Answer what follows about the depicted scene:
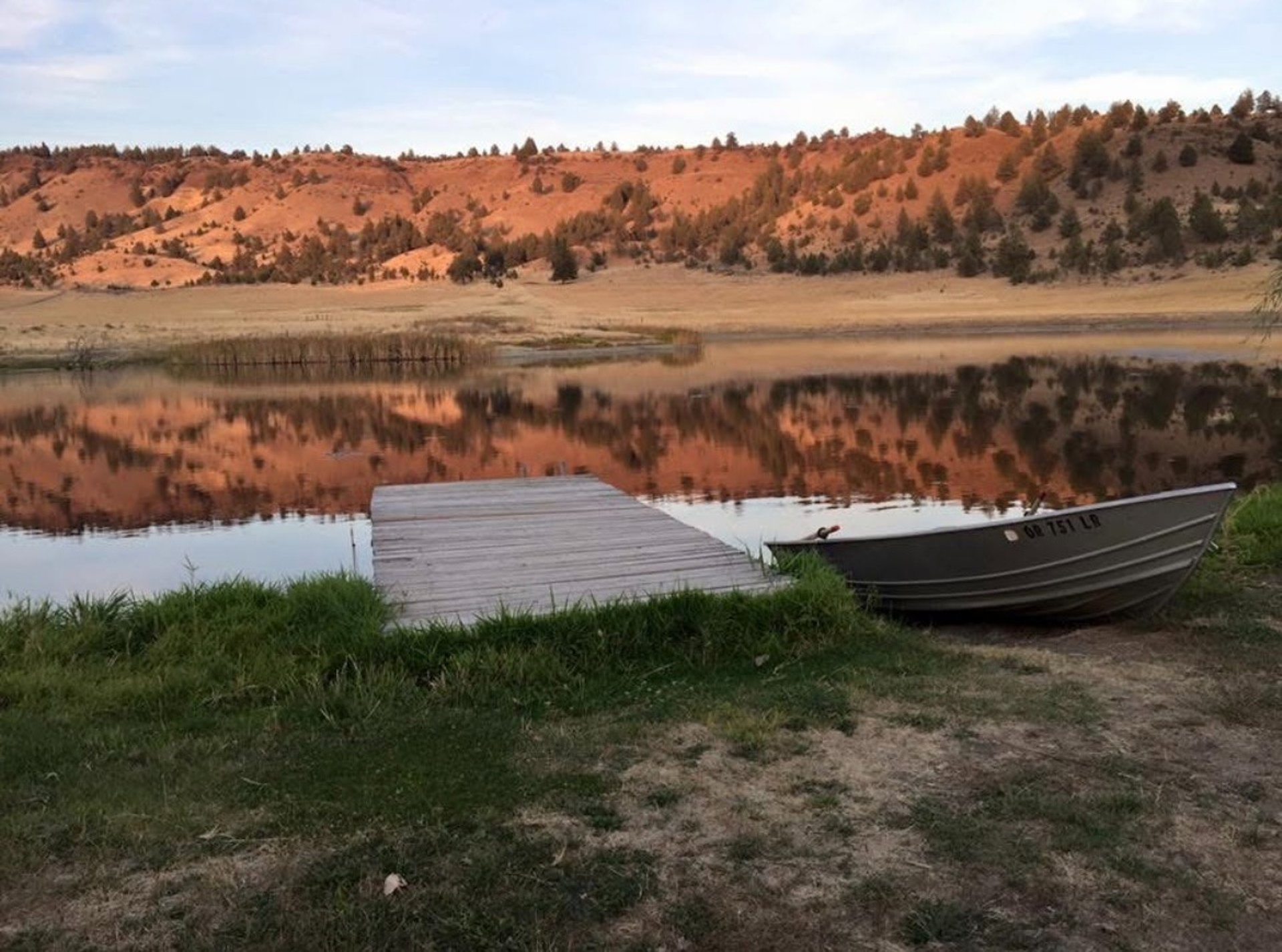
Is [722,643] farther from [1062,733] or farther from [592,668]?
[1062,733]

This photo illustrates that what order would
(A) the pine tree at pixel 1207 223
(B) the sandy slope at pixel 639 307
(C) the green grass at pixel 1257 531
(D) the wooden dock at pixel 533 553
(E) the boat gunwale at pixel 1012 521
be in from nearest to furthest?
(E) the boat gunwale at pixel 1012 521
(D) the wooden dock at pixel 533 553
(C) the green grass at pixel 1257 531
(B) the sandy slope at pixel 639 307
(A) the pine tree at pixel 1207 223

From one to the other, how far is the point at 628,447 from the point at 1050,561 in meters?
13.9

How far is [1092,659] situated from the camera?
744 centimetres

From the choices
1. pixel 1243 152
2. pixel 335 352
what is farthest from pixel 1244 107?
pixel 335 352

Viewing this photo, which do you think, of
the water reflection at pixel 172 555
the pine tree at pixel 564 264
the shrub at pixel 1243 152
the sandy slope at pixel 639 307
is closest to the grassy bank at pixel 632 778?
the water reflection at pixel 172 555

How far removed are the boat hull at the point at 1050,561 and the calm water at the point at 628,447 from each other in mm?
3874

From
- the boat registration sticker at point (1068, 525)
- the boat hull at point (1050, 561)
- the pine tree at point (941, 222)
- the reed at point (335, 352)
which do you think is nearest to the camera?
the boat hull at point (1050, 561)

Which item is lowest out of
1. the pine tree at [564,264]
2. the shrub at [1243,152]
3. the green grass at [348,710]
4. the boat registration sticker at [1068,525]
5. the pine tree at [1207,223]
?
the green grass at [348,710]

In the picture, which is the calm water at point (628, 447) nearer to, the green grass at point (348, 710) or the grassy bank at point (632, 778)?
the green grass at point (348, 710)

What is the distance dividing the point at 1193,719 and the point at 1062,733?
0.78 m

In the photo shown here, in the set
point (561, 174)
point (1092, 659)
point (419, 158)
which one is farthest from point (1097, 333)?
point (419, 158)

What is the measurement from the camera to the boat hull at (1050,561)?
25.3 feet

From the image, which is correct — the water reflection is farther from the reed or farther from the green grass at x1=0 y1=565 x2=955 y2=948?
the reed

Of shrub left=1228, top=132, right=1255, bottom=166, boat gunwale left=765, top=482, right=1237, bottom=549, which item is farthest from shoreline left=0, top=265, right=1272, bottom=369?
boat gunwale left=765, top=482, right=1237, bottom=549
